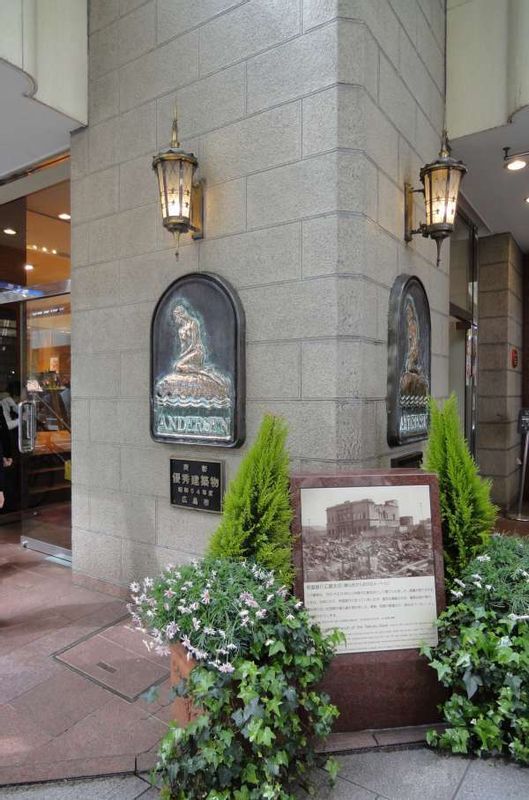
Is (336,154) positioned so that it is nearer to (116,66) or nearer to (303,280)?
(303,280)

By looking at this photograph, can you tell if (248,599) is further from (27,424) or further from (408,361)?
(27,424)

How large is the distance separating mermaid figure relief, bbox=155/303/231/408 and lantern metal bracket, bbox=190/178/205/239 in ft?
1.62

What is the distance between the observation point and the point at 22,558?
4578mm

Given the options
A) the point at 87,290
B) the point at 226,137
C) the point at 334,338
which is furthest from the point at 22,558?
the point at 226,137

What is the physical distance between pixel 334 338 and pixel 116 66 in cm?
286

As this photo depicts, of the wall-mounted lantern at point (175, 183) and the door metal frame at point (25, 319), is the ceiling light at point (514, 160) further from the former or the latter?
the door metal frame at point (25, 319)

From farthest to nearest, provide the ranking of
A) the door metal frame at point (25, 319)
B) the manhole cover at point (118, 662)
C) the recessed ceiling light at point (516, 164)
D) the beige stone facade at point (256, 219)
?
the door metal frame at point (25, 319)
the recessed ceiling light at point (516, 164)
the beige stone facade at point (256, 219)
the manhole cover at point (118, 662)

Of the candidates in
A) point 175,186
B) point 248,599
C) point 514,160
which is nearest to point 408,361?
point 175,186

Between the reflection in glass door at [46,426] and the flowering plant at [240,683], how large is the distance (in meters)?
3.05

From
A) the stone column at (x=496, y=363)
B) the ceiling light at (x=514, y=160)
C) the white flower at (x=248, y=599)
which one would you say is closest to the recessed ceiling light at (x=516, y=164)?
the ceiling light at (x=514, y=160)

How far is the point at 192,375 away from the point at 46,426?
2.36 meters

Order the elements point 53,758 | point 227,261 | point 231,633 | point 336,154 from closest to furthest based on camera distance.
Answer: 1. point 231,633
2. point 53,758
3. point 336,154
4. point 227,261

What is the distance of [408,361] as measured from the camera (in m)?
3.38

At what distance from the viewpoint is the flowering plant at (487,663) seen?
6.48 feet
